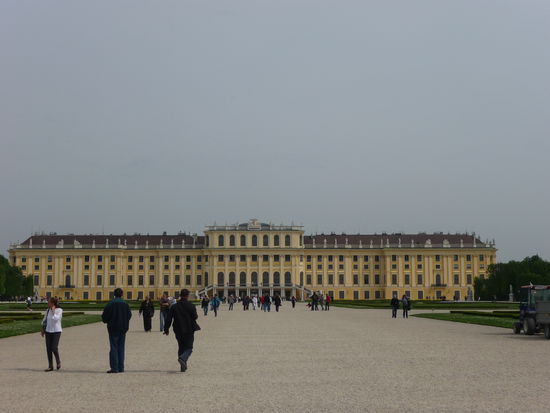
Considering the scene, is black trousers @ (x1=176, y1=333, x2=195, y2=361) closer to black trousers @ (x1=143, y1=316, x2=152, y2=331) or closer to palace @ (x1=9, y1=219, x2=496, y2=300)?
black trousers @ (x1=143, y1=316, x2=152, y2=331)

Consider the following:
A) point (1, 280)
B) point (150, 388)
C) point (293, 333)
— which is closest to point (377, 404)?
point (150, 388)

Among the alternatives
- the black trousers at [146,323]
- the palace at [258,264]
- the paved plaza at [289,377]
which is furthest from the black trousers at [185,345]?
the palace at [258,264]

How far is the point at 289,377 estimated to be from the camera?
487 inches

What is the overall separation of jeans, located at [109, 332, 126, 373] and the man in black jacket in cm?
103

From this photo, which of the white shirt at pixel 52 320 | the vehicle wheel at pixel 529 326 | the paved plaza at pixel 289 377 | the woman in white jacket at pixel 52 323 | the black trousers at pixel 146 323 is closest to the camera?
the paved plaza at pixel 289 377

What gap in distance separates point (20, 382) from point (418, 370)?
22.9ft

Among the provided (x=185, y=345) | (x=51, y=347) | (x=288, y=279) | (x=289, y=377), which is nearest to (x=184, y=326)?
(x=185, y=345)

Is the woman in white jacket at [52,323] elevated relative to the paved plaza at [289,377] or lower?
elevated

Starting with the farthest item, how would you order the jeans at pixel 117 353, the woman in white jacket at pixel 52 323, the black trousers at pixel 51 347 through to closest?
1. the woman in white jacket at pixel 52 323
2. the black trousers at pixel 51 347
3. the jeans at pixel 117 353

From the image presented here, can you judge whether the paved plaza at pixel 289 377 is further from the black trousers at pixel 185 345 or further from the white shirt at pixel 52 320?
the white shirt at pixel 52 320

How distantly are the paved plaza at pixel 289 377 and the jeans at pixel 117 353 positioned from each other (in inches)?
10.0

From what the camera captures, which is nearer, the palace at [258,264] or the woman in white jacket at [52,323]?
the woman in white jacket at [52,323]

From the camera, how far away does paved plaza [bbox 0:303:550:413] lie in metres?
9.65

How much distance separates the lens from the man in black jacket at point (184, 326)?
13398 mm
